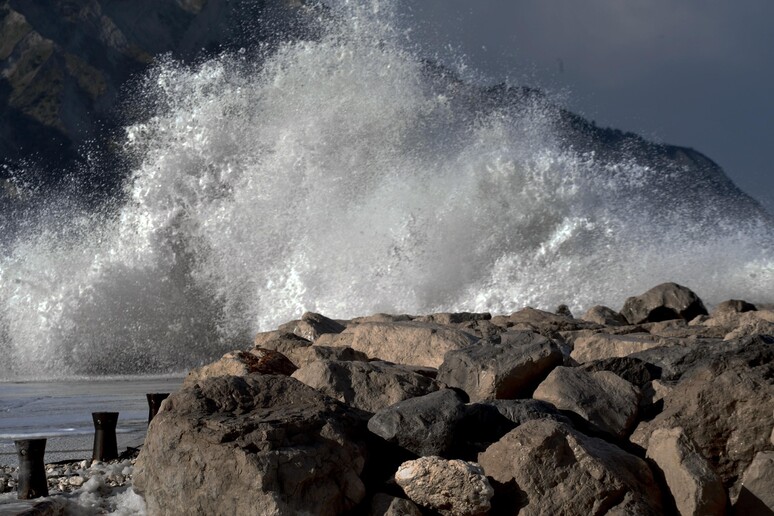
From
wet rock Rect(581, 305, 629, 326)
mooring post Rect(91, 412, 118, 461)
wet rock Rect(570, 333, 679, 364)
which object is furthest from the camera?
wet rock Rect(581, 305, 629, 326)

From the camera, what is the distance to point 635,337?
5934mm

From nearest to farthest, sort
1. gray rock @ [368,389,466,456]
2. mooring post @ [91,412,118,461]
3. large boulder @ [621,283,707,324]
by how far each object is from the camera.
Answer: gray rock @ [368,389,466,456] < mooring post @ [91,412,118,461] < large boulder @ [621,283,707,324]

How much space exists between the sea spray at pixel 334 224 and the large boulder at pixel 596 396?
9.93 meters

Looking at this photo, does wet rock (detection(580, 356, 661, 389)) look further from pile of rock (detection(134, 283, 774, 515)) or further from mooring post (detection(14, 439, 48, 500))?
mooring post (detection(14, 439, 48, 500))

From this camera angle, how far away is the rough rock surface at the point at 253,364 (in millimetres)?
5562

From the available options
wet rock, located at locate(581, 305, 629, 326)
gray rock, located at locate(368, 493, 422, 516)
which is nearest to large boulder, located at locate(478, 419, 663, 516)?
gray rock, located at locate(368, 493, 422, 516)

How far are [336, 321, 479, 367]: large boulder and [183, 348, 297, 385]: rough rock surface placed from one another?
0.63 metres

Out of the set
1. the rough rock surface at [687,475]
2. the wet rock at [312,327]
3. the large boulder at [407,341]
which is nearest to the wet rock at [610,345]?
the large boulder at [407,341]

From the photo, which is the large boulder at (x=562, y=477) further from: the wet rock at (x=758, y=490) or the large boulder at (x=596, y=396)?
the large boulder at (x=596, y=396)

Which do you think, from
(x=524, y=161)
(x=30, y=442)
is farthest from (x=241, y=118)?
(x=30, y=442)

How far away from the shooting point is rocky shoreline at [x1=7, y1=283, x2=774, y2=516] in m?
3.45

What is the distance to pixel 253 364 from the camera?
18.4 ft

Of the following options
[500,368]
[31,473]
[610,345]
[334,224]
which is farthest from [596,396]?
[334,224]

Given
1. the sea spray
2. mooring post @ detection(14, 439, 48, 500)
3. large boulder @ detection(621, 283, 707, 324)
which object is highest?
the sea spray
